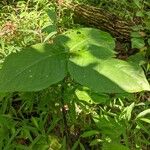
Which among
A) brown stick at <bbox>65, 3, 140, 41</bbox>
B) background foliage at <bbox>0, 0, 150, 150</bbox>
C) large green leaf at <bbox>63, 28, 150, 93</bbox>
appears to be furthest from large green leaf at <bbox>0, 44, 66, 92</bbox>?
brown stick at <bbox>65, 3, 140, 41</bbox>

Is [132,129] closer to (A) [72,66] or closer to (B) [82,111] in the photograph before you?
(B) [82,111]

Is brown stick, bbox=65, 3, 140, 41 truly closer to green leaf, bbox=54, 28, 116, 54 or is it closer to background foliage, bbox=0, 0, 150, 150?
background foliage, bbox=0, 0, 150, 150

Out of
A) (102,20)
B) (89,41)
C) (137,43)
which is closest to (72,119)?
(89,41)

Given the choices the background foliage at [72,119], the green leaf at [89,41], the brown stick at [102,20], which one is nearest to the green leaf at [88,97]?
the background foliage at [72,119]

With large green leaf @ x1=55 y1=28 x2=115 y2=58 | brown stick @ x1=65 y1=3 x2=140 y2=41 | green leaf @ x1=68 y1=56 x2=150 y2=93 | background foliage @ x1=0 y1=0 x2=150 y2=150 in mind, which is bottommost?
background foliage @ x1=0 y1=0 x2=150 y2=150

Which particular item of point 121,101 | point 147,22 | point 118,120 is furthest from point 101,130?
point 147,22

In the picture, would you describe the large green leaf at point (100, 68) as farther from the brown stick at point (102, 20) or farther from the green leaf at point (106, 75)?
the brown stick at point (102, 20)

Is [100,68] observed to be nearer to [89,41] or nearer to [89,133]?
[89,41]

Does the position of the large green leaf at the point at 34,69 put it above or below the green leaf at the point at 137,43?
above
